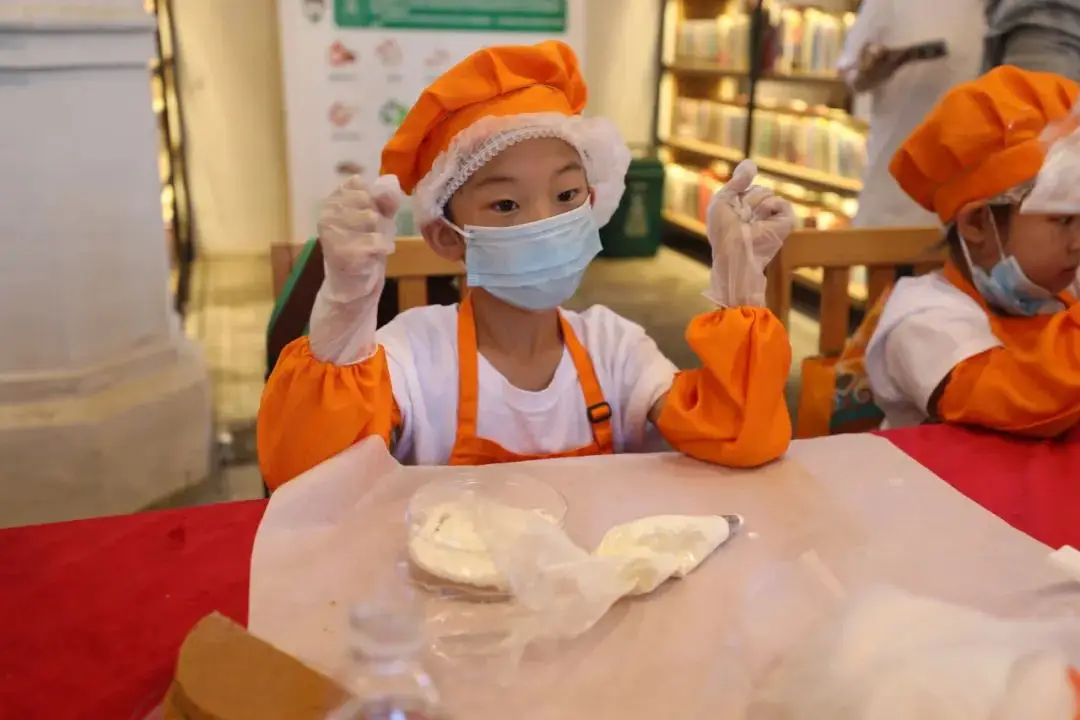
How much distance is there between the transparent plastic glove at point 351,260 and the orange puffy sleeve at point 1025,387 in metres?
0.78

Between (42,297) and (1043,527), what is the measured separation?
2.13 meters

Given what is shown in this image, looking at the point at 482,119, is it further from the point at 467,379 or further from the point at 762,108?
the point at 762,108

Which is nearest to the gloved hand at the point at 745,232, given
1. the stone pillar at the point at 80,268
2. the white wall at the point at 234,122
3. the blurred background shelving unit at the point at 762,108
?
the stone pillar at the point at 80,268

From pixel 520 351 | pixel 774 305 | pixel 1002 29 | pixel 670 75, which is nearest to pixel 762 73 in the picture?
pixel 670 75

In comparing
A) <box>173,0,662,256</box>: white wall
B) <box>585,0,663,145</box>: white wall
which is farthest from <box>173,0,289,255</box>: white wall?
<box>585,0,663,145</box>: white wall

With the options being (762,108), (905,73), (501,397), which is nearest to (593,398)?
(501,397)

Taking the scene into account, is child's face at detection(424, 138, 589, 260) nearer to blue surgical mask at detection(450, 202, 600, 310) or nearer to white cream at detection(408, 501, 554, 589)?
blue surgical mask at detection(450, 202, 600, 310)

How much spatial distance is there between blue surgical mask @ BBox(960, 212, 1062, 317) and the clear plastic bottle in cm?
106

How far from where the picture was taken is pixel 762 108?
4742 millimetres

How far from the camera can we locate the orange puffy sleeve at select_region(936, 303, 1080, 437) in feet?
3.88

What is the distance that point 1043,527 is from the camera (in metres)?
0.94

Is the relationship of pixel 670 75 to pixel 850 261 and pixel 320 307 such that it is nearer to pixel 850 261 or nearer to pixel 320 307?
pixel 850 261

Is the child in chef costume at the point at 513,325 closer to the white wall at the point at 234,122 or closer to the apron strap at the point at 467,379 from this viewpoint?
the apron strap at the point at 467,379

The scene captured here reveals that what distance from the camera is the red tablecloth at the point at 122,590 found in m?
0.67
